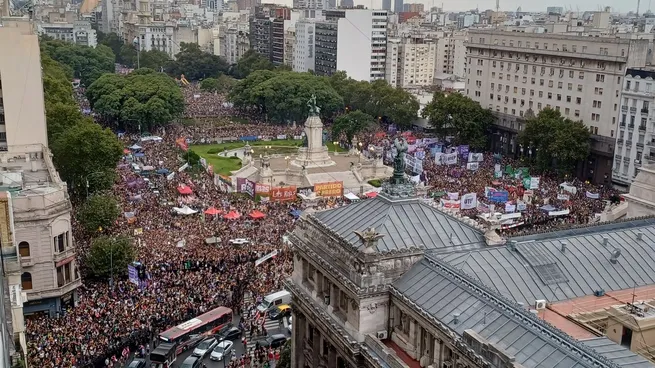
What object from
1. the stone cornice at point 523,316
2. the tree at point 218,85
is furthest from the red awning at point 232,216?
the tree at point 218,85

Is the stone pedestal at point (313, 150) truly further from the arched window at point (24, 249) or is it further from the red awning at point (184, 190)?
the arched window at point (24, 249)

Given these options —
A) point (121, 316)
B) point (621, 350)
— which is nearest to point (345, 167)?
point (121, 316)

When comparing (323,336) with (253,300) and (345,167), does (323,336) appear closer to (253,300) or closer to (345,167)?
(253,300)

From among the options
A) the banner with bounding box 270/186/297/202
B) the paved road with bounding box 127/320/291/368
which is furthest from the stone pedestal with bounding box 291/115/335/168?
the paved road with bounding box 127/320/291/368

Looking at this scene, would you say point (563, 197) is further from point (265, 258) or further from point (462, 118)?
point (462, 118)

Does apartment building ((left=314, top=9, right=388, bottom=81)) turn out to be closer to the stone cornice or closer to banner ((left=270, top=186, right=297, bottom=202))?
banner ((left=270, top=186, right=297, bottom=202))

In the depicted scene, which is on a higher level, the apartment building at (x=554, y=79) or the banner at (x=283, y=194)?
the apartment building at (x=554, y=79)
